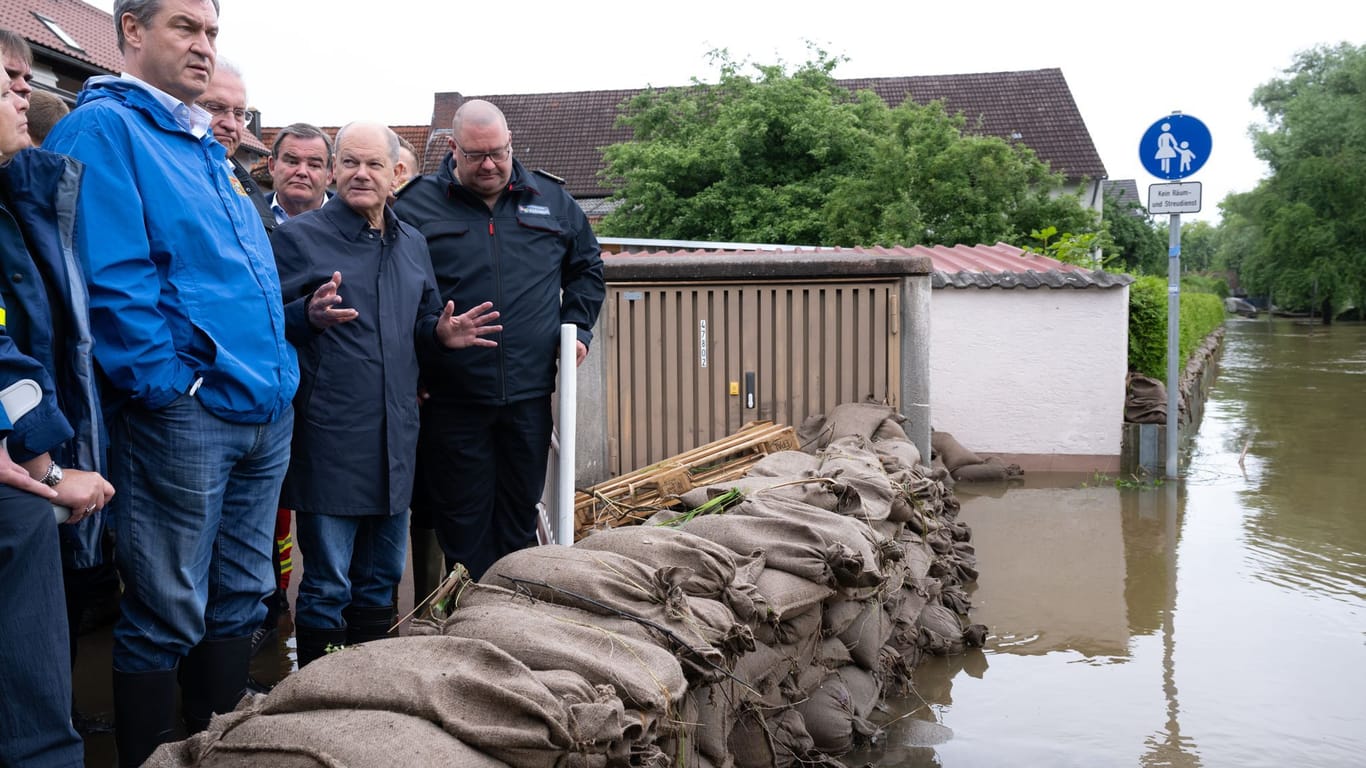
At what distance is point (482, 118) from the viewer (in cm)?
405

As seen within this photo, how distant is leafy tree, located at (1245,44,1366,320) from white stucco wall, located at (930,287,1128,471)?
1527 inches

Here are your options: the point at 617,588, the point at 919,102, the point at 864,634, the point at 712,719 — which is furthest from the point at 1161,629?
the point at 919,102

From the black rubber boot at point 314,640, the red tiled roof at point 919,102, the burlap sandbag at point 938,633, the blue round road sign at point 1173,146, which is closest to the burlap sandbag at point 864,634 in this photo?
the burlap sandbag at point 938,633

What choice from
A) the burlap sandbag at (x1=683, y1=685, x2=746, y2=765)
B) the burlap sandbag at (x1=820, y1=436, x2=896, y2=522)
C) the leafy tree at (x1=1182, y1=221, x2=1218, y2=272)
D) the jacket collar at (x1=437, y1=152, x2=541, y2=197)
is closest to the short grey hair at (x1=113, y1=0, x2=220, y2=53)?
the jacket collar at (x1=437, y1=152, x2=541, y2=197)

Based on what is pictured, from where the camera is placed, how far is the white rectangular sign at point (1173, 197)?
874 cm

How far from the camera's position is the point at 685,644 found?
278cm

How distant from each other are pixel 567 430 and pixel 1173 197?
251 inches

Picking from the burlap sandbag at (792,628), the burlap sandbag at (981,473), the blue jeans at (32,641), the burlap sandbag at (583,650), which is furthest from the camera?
the burlap sandbag at (981,473)

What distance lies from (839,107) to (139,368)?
22179 millimetres

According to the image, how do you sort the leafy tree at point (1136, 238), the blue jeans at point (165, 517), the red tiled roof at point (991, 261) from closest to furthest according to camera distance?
the blue jeans at point (165, 517), the red tiled roof at point (991, 261), the leafy tree at point (1136, 238)

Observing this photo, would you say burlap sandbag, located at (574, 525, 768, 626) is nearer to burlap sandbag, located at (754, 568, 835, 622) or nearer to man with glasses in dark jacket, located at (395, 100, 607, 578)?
burlap sandbag, located at (754, 568, 835, 622)

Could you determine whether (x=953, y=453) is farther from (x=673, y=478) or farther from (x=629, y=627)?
(x=629, y=627)

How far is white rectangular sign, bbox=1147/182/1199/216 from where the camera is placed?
8.74m

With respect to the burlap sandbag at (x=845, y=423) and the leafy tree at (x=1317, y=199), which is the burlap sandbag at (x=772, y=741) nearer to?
the burlap sandbag at (x=845, y=423)
